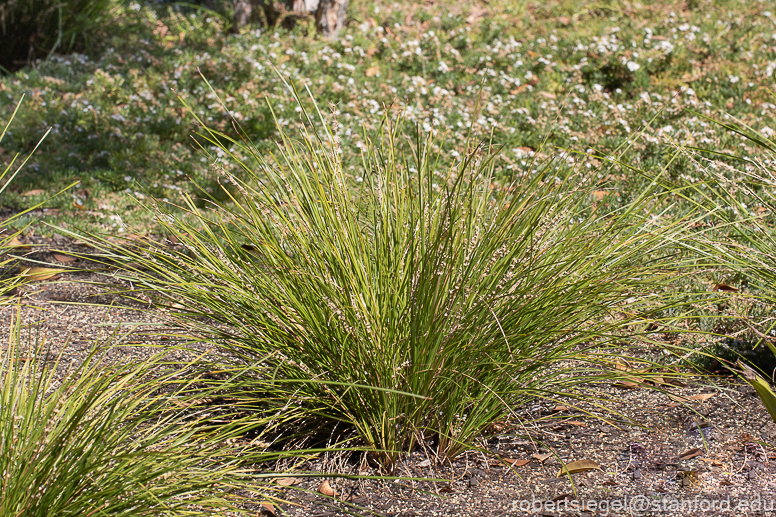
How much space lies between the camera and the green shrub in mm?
7484

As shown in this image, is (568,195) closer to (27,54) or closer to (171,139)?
(171,139)

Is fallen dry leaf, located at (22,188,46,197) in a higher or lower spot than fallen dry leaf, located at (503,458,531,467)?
lower

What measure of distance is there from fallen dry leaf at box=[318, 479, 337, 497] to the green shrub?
699 centimetres

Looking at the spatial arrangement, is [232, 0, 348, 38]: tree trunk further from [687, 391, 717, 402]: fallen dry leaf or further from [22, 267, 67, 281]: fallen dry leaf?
[687, 391, 717, 402]: fallen dry leaf

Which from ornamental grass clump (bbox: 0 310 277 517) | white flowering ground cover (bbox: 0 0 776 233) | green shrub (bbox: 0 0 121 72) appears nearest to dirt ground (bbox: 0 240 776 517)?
ornamental grass clump (bbox: 0 310 277 517)

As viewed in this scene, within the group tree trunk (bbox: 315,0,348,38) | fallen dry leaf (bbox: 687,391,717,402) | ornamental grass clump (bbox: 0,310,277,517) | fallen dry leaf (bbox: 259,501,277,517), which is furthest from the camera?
tree trunk (bbox: 315,0,348,38)

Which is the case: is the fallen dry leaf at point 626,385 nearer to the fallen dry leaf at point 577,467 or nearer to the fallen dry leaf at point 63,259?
the fallen dry leaf at point 577,467

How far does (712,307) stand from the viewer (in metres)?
3.28

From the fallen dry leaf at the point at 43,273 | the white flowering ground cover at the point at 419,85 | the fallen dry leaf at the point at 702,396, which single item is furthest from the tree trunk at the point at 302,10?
the fallen dry leaf at the point at 702,396

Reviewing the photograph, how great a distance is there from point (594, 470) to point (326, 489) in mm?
876

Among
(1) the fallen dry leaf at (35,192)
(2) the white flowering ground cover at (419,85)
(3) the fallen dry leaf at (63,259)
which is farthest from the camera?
(2) the white flowering ground cover at (419,85)

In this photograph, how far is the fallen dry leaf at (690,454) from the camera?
217cm

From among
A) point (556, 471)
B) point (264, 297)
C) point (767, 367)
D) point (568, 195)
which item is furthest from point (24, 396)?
point (767, 367)

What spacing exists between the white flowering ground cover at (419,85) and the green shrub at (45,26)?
26 centimetres
